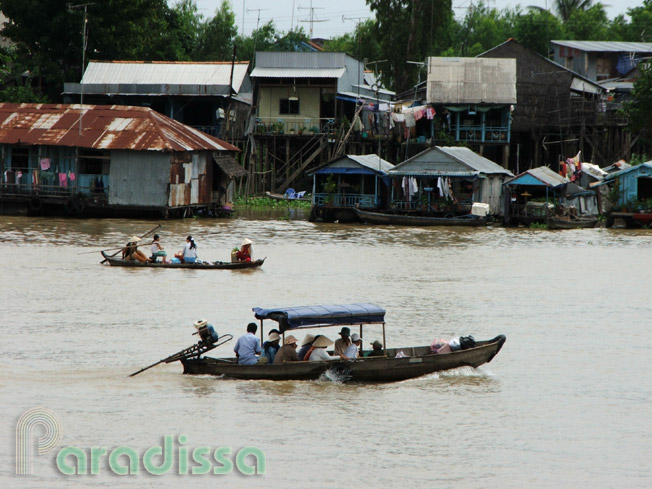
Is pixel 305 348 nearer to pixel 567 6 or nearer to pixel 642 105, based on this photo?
pixel 642 105

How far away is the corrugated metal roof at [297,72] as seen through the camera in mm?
47844

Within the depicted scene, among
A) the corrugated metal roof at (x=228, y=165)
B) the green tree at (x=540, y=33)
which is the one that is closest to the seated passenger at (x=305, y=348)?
the corrugated metal roof at (x=228, y=165)

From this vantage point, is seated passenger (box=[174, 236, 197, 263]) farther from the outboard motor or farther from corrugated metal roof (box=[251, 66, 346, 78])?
corrugated metal roof (box=[251, 66, 346, 78])

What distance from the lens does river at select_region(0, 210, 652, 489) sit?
12.4 meters

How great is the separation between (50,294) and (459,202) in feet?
Result: 67.5

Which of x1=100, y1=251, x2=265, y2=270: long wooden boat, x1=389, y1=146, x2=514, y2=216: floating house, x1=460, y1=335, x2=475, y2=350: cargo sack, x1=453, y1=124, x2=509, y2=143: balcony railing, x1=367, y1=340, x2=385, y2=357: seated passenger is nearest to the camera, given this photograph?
x1=367, y1=340, x2=385, y2=357: seated passenger

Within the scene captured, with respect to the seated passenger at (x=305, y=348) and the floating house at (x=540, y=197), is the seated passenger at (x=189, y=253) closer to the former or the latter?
the seated passenger at (x=305, y=348)

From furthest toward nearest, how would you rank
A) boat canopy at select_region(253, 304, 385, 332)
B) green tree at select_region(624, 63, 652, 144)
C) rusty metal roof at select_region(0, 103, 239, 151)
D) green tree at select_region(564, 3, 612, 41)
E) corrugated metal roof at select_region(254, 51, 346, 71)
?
green tree at select_region(564, 3, 612, 41)
corrugated metal roof at select_region(254, 51, 346, 71)
green tree at select_region(624, 63, 652, 144)
rusty metal roof at select_region(0, 103, 239, 151)
boat canopy at select_region(253, 304, 385, 332)

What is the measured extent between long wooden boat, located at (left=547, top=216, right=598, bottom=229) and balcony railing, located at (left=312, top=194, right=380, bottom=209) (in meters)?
7.04

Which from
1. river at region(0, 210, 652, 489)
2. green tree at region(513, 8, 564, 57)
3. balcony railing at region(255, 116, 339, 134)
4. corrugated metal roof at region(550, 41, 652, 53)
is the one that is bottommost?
river at region(0, 210, 652, 489)

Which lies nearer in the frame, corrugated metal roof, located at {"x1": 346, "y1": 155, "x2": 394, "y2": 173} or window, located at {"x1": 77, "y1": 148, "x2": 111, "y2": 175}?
window, located at {"x1": 77, "y1": 148, "x2": 111, "y2": 175}

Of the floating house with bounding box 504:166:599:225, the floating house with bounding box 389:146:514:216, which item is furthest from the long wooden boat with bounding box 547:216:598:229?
the floating house with bounding box 389:146:514:216

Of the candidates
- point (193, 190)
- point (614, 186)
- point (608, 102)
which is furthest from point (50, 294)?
point (608, 102)

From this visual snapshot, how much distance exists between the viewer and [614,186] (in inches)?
1574
